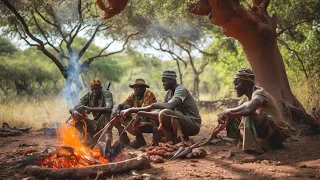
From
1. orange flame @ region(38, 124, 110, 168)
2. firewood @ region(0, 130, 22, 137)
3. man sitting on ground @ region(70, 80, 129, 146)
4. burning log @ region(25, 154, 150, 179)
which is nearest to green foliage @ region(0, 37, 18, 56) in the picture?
firewood @ region(0, 130, 22, 137)

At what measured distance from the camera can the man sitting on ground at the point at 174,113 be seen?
5.80 meters

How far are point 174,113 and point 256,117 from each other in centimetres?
138

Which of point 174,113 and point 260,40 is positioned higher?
point 260,40

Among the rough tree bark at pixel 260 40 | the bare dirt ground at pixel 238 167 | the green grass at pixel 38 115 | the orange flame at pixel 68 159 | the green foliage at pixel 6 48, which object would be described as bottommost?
the bare dirt ground at pixel 238 167

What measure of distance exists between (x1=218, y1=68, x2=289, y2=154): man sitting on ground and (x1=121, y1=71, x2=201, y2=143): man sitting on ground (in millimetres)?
952

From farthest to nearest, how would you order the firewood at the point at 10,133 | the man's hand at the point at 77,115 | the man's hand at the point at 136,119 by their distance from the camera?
the firewood at the point at 10,133, the man's hand at the point at 77,115, the man's hand at the point at 136,119

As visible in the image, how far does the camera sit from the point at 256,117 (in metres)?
5.07

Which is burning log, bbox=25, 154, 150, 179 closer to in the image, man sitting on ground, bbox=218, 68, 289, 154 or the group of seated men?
the group of seated men

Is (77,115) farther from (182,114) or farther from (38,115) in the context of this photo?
(38,115)

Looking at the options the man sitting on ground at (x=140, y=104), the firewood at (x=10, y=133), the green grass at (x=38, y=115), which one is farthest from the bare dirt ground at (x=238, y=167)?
the green grass at (x=38, y=115)

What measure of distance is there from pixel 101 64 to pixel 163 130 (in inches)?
761

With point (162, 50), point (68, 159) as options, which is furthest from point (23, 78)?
point (68, 159)

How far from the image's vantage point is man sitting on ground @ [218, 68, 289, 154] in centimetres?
495

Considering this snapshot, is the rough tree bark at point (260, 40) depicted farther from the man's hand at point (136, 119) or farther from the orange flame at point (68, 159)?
the orange flame at point (68, 159)
